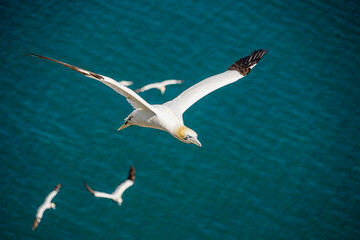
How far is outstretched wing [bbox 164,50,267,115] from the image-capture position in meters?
10.0

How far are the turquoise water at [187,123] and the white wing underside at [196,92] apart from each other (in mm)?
4347

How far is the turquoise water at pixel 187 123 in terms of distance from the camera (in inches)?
538

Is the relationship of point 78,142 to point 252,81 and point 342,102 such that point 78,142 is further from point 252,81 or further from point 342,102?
point 342,102

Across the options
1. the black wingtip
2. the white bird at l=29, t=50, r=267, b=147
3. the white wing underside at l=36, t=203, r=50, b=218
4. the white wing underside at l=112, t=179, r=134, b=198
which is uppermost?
the black wingtip

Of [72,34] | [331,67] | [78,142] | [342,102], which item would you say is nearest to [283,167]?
[342,102]

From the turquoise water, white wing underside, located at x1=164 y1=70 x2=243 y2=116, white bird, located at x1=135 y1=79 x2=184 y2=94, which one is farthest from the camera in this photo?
white bird, located at x1=135 y1=79 x2=184 y2=94

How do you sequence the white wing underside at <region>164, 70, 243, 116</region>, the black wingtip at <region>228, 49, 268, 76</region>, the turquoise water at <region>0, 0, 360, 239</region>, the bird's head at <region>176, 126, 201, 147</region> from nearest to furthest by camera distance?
the bird's head at <region>176, 126, 201, 147</region>
the white wing underside at <region>164, 70, 243, 116</region>
the black wingtip at <region>228, 49, 268, 76</region>
the turquoise water at <region>0, 0, 360, 239</region>

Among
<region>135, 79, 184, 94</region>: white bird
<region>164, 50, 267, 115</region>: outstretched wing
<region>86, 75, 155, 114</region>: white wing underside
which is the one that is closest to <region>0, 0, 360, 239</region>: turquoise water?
<region>135, 79, 184, 94</region>: white bird

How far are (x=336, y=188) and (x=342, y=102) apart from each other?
3.60 metres

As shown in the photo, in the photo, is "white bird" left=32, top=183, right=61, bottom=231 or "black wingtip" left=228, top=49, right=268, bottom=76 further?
"white bird" left=32, top=183, right=61, bottom=231

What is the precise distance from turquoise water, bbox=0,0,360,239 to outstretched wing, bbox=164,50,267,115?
4171mm

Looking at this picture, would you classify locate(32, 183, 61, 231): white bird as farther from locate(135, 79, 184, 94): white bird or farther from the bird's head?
the bird's head

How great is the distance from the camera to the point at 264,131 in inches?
605

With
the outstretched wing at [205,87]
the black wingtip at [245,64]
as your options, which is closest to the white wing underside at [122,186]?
the outstretched wing at [205,87]
